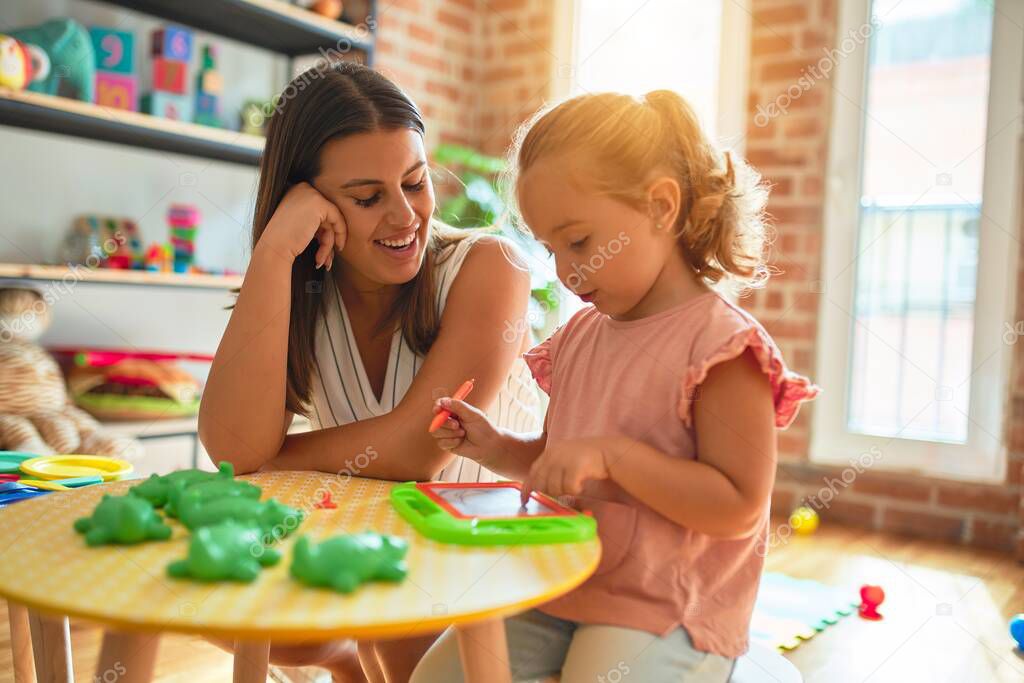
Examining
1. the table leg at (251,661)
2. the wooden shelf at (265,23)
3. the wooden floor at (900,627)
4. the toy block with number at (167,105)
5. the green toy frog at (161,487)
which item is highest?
the wooden shelf at (265,23)

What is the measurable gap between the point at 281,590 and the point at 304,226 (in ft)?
2.19

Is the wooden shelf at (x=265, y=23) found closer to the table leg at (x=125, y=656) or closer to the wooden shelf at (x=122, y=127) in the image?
the wooden shelf at (x=122, y=127)

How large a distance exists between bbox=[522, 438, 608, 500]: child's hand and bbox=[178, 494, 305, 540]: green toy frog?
217mm

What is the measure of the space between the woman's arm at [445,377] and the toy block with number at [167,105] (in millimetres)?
1506

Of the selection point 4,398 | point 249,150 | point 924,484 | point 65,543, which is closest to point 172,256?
point 249,150

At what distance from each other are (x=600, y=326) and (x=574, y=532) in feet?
1.11

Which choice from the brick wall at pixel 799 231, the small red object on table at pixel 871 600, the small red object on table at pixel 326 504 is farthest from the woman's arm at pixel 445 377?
the brick wall at pixel 799 231

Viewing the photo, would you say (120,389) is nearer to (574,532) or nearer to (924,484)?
(574,532)

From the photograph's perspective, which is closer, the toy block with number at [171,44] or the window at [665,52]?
the toy block with number at [171,44]

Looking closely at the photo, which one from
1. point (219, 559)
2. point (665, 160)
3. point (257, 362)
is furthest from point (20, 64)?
point (219, 559)

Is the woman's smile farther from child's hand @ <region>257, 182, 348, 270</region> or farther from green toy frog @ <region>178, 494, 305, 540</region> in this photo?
green toy frog @ <region>178, 494, 305, 540</region>

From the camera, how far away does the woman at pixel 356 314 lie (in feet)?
3.65

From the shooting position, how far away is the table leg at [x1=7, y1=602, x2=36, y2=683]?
1176 mm

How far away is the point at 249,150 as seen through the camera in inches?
98.3
